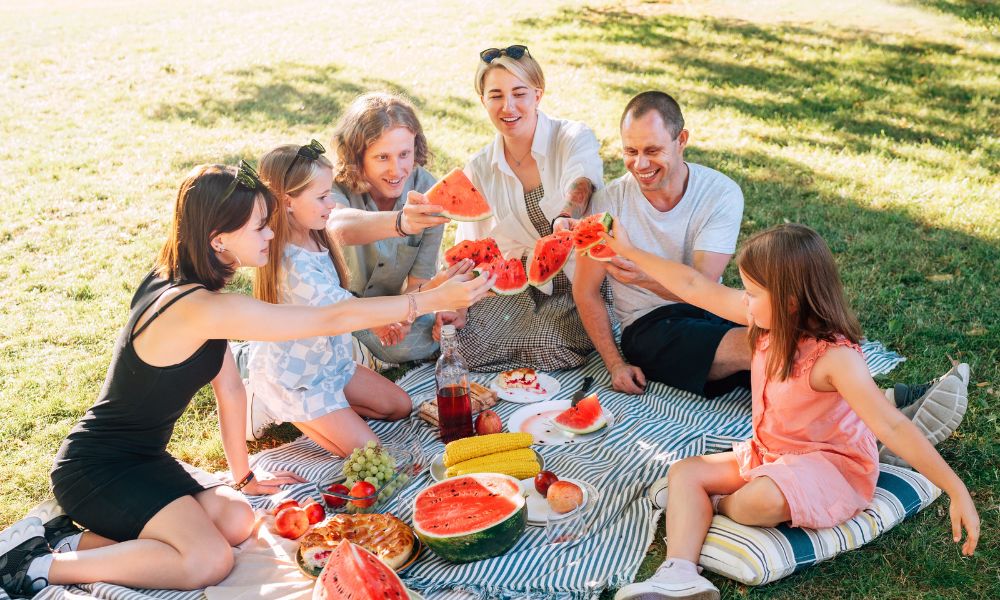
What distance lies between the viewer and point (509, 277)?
5617mm

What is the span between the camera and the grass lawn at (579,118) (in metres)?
5.42

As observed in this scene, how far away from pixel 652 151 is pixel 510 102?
3.73 feet

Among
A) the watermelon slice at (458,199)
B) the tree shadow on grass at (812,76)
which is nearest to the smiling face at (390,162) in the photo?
the watermelon slice at (458,199)

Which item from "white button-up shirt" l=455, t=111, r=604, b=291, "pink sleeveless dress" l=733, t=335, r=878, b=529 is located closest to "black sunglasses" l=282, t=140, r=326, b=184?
"white button-up shirt" l=455, t=111, r=604, b=291

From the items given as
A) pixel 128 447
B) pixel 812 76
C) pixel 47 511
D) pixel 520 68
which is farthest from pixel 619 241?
pixel 812 76

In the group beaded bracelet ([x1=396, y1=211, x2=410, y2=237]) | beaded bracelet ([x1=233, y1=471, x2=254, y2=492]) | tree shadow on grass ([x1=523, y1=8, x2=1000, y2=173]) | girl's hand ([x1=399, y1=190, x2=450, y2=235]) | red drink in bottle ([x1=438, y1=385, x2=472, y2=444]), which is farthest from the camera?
tree shadow on grass ([x1=523, y1=8, x2=1000, y2=173])

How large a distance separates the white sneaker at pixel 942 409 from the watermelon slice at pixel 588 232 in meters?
1.87

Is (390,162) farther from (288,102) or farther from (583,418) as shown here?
(288,102)

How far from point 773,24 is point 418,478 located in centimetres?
1314

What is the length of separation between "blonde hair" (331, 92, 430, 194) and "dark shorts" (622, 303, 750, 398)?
6.53 ft

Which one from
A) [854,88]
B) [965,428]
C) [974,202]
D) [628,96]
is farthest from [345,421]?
[854,88]

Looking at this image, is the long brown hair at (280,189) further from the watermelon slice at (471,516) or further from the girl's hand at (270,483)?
the watermelon slice at (471,516)

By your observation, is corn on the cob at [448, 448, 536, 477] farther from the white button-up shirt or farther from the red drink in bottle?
the white button-up shirt

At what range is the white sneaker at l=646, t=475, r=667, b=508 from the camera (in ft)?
13.9
